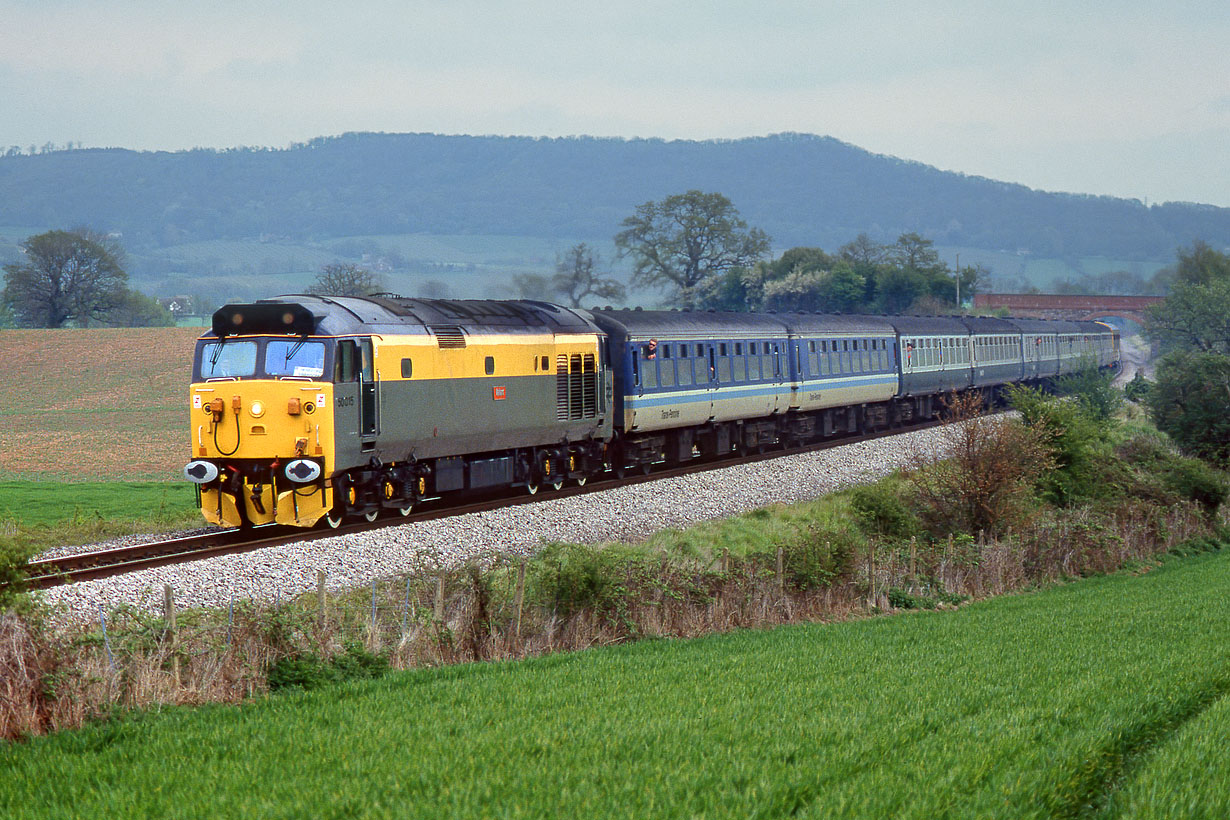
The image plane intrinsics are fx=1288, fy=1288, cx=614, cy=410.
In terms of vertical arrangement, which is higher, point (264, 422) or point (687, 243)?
point (687, 243)

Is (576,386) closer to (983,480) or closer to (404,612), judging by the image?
(983,480)

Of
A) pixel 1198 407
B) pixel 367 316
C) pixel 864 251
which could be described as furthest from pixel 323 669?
pixel 864 251

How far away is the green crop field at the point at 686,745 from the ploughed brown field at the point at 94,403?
33.1 meters

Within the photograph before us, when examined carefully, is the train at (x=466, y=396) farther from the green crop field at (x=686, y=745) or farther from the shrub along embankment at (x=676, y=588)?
the green crop field at (x=686, y=745)

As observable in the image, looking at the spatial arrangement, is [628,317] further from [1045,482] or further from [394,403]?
[1045,482]

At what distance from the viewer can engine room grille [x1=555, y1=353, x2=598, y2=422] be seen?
29.6 metres

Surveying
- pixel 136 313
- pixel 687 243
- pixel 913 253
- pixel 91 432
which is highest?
pixel 687 243

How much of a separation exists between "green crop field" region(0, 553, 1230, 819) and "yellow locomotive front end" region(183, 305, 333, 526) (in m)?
7.76

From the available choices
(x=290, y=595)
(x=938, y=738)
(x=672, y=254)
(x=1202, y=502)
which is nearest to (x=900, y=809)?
(x=938, y=738)

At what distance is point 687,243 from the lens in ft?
448

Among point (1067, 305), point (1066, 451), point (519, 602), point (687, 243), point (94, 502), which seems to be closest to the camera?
point (519, 602)

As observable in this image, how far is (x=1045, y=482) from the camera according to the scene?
3919 cm

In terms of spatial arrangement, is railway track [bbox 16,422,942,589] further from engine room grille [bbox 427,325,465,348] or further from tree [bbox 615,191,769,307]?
tree [bbox 615,191,769,307]

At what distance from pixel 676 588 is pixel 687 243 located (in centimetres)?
11903
